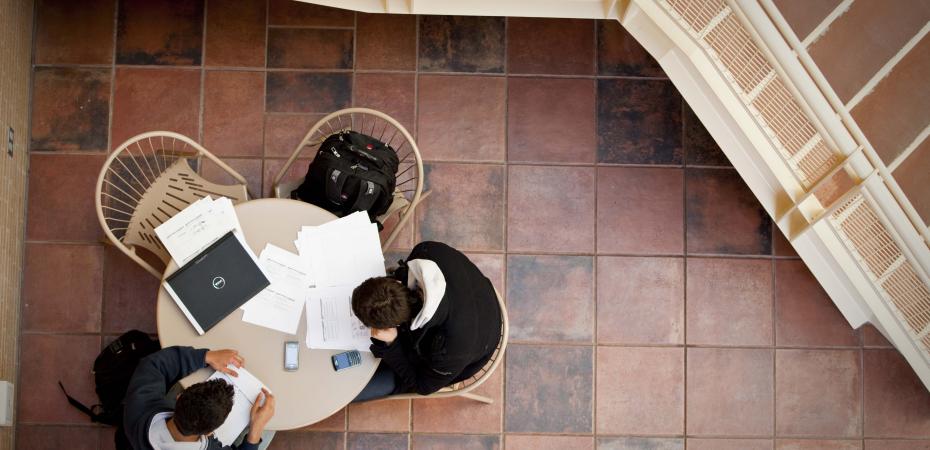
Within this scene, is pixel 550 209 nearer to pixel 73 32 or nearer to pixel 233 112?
pixel 233 112

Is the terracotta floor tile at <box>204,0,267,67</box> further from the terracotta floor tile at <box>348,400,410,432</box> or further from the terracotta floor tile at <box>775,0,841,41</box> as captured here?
the terracotta floor tile at <box>775,0,841,41</box>

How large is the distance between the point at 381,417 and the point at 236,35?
2.08 metres

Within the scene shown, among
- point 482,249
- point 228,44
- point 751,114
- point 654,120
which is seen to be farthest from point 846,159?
point 228,44

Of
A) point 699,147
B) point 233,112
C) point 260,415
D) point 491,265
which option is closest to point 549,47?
point 699,147

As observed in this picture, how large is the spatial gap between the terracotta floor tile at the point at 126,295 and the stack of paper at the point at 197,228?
90cm

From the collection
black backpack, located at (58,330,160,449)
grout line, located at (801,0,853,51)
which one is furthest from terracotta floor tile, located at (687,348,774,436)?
black backpack, located at (58,330,160,449)

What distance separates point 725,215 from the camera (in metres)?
3.80

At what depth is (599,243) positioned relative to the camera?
3.76m

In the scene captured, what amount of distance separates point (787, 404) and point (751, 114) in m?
1.56

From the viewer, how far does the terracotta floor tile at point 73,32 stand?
373 centimetres

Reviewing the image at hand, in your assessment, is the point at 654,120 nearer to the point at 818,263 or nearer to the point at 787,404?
the point at 818,263

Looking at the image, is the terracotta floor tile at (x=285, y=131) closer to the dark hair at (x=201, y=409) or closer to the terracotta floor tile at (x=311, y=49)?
the terracotta floor tile at (x=311, y=49)

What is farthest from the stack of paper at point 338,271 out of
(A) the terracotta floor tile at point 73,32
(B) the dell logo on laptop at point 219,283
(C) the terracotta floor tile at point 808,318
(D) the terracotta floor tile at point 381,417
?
(C) the terracotta floor tile at point 808,318

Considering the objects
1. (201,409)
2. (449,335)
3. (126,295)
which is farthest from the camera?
(126,295)
